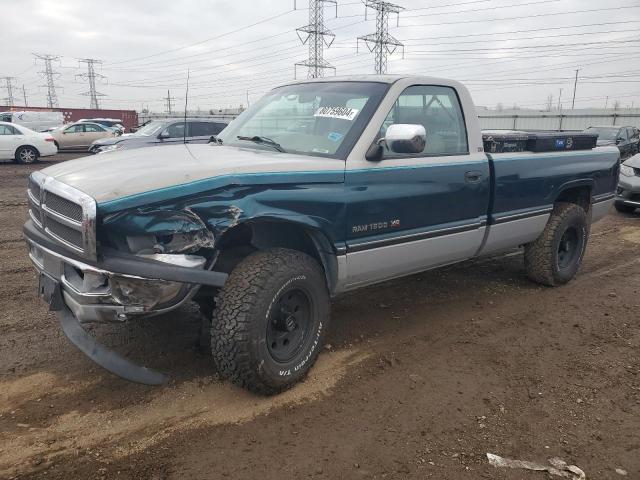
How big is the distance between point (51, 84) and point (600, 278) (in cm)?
8940

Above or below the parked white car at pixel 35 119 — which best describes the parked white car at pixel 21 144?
below

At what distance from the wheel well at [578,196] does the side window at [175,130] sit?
35.2ft

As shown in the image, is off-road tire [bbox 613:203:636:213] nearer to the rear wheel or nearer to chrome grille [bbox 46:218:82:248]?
chrome grille [bbox 46:218:82:248]

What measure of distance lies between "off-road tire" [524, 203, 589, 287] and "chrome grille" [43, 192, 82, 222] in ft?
14.6

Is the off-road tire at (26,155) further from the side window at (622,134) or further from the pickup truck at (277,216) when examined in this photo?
the side window at (622,134)

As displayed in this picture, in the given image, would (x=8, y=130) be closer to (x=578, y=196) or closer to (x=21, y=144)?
(x=21, y=144)

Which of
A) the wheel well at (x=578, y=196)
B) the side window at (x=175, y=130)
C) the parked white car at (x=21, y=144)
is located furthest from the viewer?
the parked white car at (x=21, y=144)

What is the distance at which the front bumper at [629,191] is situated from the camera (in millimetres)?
10430

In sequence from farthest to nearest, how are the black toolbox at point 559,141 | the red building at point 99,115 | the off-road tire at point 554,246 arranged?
1. the red building at point 99,115
2. the off-road tire at point 554,246
3. the black toolbox at point 559,141

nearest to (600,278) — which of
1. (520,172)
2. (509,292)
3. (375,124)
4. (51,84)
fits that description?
(509,292)

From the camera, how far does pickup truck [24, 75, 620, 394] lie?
9.16 ft

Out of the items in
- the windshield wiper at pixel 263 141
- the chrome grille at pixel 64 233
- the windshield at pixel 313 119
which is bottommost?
the chrome grille at pixel 64 233

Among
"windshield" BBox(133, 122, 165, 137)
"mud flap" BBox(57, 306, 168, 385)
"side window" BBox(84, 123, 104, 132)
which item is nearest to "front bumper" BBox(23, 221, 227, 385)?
"mud flap" BBox(57, 306, 168, 385)

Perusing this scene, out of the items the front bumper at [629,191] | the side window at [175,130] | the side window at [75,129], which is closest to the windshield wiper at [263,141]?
the front bumper at [629,191]
